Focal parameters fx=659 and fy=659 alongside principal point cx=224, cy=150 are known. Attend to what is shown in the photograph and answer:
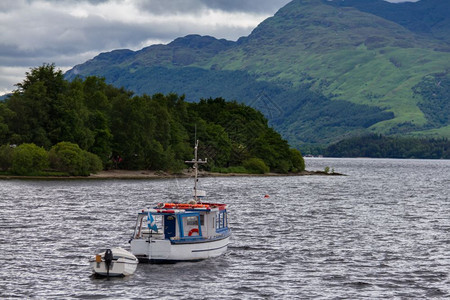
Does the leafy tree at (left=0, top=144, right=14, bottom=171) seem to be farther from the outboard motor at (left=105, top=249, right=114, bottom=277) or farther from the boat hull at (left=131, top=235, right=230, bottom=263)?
the outboard motor at (left=105, top=249, right=114, bottom=277)

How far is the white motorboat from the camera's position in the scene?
158ft

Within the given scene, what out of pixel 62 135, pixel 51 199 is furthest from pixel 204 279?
pixel 62 135

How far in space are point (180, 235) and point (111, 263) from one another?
24.6ft

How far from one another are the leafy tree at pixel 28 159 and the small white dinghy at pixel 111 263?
113117 mm

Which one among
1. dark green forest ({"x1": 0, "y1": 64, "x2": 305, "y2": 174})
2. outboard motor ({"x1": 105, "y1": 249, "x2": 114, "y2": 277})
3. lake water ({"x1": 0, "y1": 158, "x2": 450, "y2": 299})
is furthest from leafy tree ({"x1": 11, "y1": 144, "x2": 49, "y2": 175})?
outboard motor ({"x1": 105, "y1": 249, "x2": 114, "y2": 277})

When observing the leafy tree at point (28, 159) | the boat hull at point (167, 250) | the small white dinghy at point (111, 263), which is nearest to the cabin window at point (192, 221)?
the boat hull at point (167, 250)

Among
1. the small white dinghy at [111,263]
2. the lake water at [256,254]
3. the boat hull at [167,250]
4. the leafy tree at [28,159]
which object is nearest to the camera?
the lake water at [256,254]

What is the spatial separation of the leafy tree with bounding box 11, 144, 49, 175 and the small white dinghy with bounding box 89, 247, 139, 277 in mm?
113117

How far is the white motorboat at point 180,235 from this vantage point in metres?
48.1

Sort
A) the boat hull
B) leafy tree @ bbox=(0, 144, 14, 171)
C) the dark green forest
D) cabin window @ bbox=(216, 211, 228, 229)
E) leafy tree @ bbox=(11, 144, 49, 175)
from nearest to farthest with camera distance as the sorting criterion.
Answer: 1. the boat hull
2. cabin window @ bbox=(216, 211, 228, 229)
3. leafy tree @ bbox=(11, 144, 49, 175)
4. leafy tree @ bbox=(0, 144, 14, 171)
5. the dark green forest

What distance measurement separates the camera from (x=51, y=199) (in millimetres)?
105062

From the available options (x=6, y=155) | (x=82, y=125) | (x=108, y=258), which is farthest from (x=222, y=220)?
(x=82, y=125)

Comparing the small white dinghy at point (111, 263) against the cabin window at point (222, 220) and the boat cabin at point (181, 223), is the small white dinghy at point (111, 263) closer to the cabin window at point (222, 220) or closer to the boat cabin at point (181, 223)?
the boat cabin at point (181, 223)

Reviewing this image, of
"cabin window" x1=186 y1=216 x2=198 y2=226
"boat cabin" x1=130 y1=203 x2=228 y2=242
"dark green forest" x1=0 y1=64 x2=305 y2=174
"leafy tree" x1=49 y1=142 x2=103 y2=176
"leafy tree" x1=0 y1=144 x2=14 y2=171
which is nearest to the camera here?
"boat cabin" x1=130 y1=203 x2=228 y2=242
